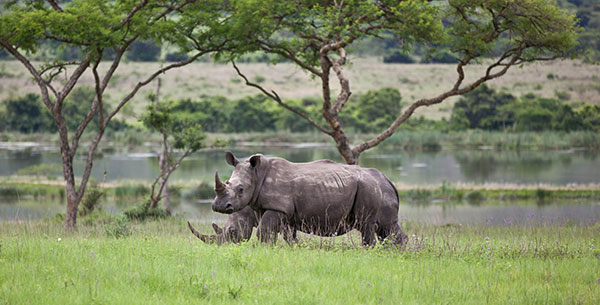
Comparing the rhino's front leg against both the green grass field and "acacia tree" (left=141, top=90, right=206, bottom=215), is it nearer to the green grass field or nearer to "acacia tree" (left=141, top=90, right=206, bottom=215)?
the green grass field

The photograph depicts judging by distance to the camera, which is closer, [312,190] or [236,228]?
[236,228]

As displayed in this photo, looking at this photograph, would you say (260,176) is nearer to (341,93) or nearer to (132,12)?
(341,93)

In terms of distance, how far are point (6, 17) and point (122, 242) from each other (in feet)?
28.9

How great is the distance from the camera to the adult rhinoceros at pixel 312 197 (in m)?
9.73

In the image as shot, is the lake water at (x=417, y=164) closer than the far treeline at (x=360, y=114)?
Yes

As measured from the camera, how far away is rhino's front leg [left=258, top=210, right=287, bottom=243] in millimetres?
9617

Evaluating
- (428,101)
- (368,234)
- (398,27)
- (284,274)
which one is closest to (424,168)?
(428,101)

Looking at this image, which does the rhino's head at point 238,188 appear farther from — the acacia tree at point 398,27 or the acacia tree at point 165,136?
the acacia tree at point 165,136

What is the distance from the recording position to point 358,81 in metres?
93.3

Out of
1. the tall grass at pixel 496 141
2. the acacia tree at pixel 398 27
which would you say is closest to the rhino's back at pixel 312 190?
the acacia tree at pixel 398 27

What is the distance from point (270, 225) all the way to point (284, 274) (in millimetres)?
2325

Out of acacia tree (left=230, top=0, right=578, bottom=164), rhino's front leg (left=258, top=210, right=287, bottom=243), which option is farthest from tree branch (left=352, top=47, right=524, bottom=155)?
rhino's front leg (left=258, top=210, right=287, bottom=243)

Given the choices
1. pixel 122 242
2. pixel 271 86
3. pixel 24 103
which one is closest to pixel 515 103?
pixel 271 86

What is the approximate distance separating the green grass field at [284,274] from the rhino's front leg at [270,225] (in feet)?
1.20
